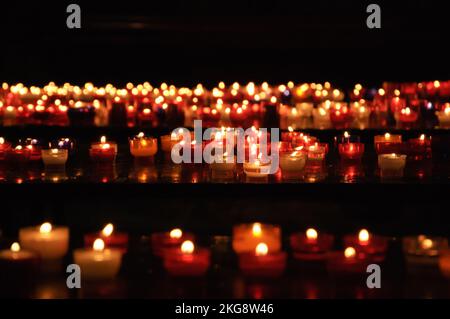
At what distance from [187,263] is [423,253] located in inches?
32.5

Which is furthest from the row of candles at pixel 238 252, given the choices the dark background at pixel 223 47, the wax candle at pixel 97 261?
the dark background at pixel 223 47

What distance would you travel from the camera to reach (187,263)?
2.51 meters

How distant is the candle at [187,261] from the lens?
249 cm

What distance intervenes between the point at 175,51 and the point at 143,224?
8.27ft

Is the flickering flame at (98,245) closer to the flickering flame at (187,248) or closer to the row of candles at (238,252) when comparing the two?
the row of candles at (238,252)

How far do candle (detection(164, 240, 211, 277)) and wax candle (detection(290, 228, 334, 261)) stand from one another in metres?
0.39

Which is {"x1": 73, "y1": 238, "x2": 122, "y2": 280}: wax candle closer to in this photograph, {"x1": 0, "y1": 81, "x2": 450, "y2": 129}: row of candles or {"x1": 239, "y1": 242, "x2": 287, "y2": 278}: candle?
{"x1": 239, "y1": 242, "x2": 287, "y2": 278}: candle

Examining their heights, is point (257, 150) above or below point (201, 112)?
below

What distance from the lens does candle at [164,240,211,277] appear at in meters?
2.49

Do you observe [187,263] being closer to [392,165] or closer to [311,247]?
[311,247]

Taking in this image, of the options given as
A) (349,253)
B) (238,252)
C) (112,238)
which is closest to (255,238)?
(238,252)

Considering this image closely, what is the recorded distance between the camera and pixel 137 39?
728cm

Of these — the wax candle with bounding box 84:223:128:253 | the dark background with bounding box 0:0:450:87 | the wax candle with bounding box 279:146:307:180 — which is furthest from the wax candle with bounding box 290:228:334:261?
the dark background with bounding box 0:0:450:87
